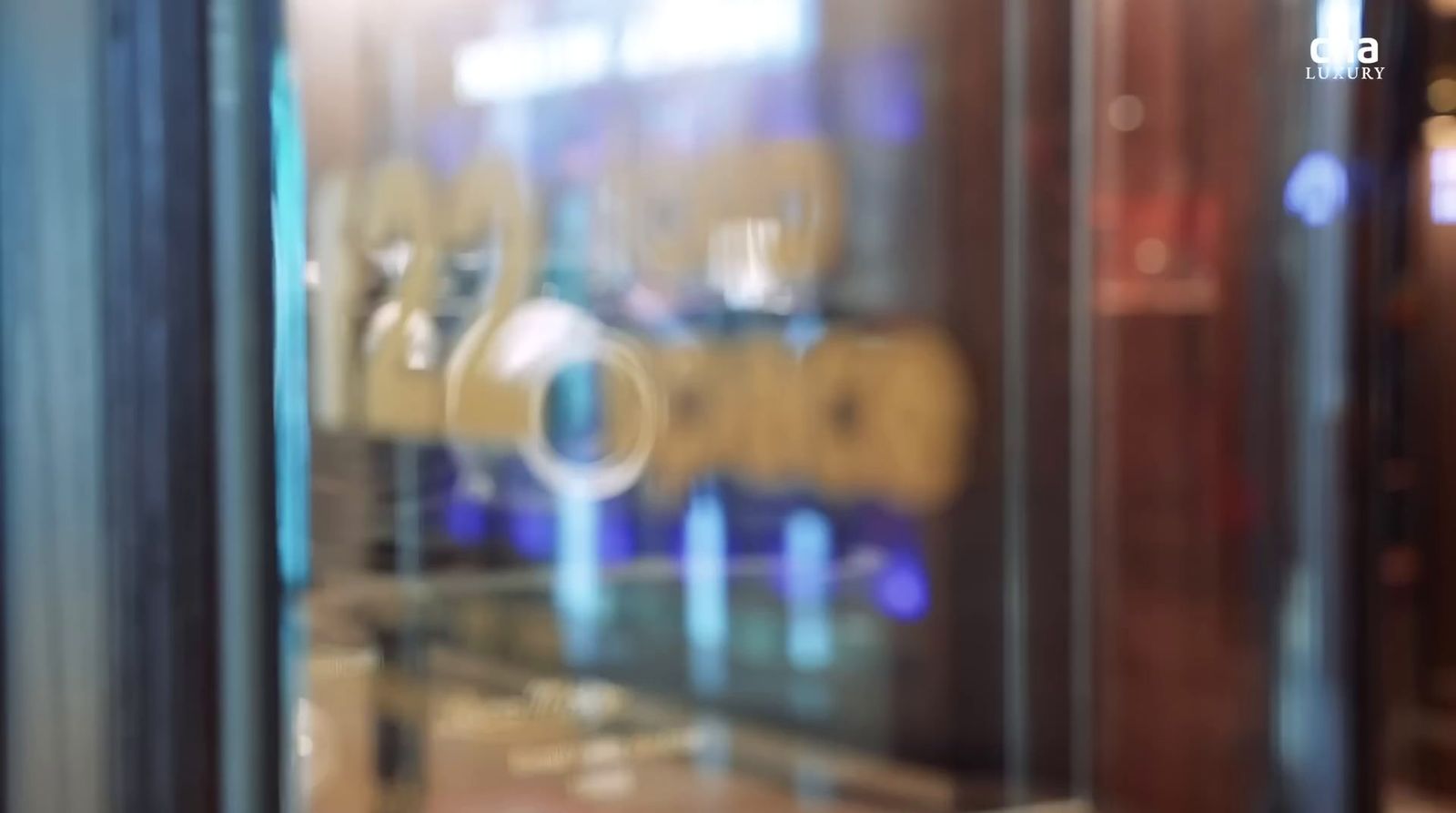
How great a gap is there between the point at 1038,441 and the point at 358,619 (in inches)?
52.0

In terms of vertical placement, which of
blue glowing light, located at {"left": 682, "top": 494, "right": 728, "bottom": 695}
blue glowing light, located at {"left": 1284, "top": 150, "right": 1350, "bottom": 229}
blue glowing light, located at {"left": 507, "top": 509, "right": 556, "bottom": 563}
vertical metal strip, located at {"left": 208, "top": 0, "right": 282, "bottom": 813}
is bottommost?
blue glowing light, located at {"left": 682, "top": 494, "right": 728, "bottom": 695}

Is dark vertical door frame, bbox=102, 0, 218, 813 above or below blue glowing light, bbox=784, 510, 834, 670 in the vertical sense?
above

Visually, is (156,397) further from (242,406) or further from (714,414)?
(714,414)

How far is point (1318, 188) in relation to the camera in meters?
2.02

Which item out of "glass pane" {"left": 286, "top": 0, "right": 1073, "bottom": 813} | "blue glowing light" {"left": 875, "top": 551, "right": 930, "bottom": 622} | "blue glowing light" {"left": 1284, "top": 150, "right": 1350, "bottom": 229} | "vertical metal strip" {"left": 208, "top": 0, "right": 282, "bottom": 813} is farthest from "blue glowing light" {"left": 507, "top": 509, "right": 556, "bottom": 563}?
"vertical metal strip" {"left": 208, "top": 0, "right": 282, "bottom": 813}

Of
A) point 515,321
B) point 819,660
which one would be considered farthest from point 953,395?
point 515,321

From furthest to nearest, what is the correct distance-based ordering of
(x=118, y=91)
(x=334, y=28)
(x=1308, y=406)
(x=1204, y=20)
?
(x=1204, y=20) < (x=1308, y=406) < (x=334, y=28) < (x=118, y=91)

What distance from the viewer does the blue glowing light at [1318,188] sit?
197 cm

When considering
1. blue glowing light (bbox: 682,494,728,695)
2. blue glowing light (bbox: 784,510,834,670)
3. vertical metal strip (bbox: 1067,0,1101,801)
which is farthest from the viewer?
blue glowing light (bbox: 682,494,728,695)

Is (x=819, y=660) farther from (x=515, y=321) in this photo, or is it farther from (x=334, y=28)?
(x=334, y=28)

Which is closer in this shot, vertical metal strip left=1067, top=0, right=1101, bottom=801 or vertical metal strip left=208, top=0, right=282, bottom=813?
vertical metal strip left=208, top=0, right=282, bottom=813

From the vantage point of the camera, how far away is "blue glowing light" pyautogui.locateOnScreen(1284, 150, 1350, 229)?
1.97 metres

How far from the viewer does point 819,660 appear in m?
3.26

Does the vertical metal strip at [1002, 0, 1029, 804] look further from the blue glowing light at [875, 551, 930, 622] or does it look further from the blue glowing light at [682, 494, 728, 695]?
the blue glowing light at [682, 494, 728, 695]
